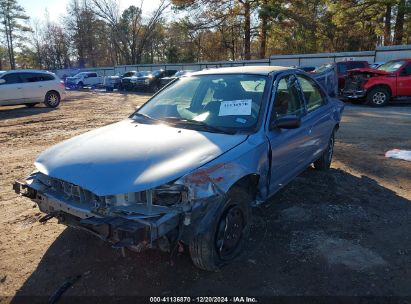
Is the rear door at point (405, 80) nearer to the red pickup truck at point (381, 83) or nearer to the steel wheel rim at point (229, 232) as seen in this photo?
the red pickup truck at point (381, 83)

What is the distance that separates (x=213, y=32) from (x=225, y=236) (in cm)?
4340

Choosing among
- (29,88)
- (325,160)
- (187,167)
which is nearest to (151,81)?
(29,88)

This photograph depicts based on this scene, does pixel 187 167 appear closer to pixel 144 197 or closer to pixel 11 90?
pixel 144 197

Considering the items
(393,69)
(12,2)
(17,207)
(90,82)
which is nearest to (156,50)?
(12,2)

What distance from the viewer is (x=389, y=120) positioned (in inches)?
442

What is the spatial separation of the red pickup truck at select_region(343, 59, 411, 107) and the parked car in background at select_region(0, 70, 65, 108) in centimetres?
1283

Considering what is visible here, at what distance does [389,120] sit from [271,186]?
8.90m

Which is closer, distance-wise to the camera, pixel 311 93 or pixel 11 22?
pixel 311 93

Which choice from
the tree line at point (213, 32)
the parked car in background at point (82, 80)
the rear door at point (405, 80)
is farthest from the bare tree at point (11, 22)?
the rear door at point (405, 80)

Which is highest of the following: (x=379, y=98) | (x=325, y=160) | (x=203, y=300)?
(x=379, y=98)

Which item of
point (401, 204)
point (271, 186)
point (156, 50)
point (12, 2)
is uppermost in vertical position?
point (12, 2)

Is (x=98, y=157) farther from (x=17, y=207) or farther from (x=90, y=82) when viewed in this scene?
(x=90, y=82)

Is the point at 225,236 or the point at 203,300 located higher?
the point at 225,236

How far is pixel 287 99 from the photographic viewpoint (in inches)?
170
